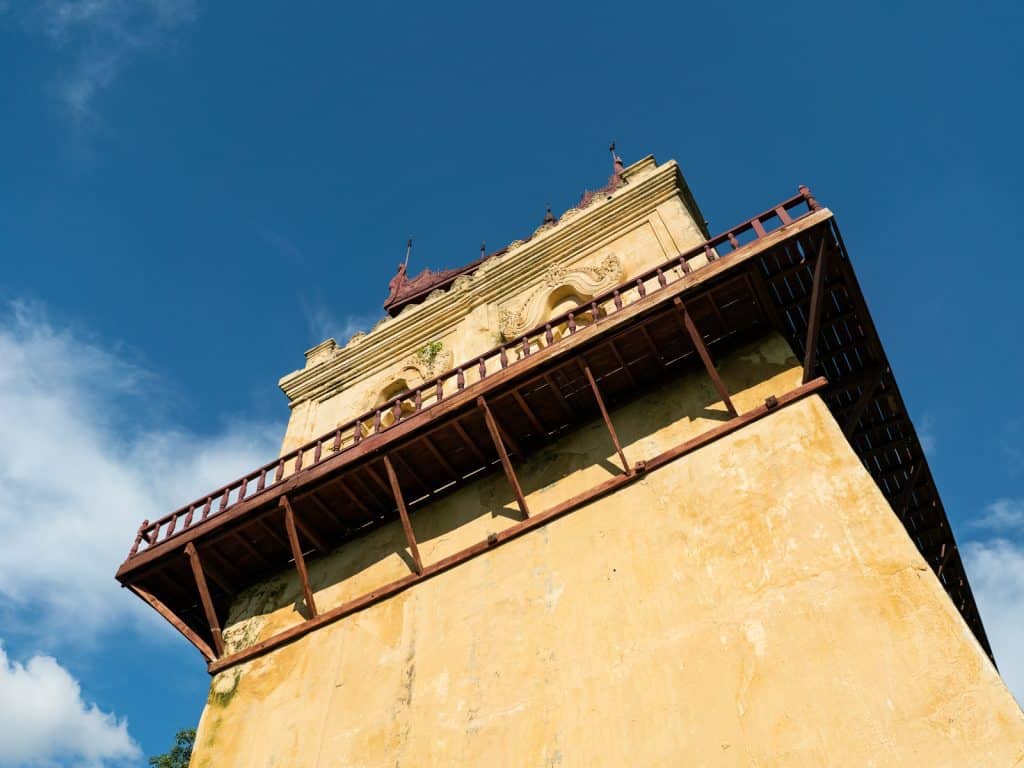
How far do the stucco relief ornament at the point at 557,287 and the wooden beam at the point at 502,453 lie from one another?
14.6 feet

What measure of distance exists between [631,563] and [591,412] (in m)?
3.10

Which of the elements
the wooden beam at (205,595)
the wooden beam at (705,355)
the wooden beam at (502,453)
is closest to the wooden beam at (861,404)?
the wooden beam at (705,355)

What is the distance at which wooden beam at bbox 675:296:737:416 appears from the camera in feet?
36.3

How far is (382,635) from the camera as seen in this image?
38.9 ft

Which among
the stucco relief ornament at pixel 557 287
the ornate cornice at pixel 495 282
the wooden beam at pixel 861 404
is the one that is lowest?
A: the wooden beam at pixel 861 404

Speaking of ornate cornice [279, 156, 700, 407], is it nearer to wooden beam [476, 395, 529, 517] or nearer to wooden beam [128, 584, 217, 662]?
wooden beam [476, 395, 529, 517]

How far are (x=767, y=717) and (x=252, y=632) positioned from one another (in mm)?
8981

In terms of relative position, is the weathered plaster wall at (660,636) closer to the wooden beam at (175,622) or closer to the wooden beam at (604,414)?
the wooden beam at (604,414)

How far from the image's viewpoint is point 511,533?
38.6 feet

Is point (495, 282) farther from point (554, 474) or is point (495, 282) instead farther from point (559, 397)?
point (554, 474)

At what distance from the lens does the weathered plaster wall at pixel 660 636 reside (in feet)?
25.3

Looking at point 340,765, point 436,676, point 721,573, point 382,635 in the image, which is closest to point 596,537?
point 721,573

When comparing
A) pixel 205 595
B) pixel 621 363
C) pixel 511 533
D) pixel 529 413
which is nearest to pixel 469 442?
pixel 529 413

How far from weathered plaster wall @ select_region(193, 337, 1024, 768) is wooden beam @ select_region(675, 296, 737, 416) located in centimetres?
32
